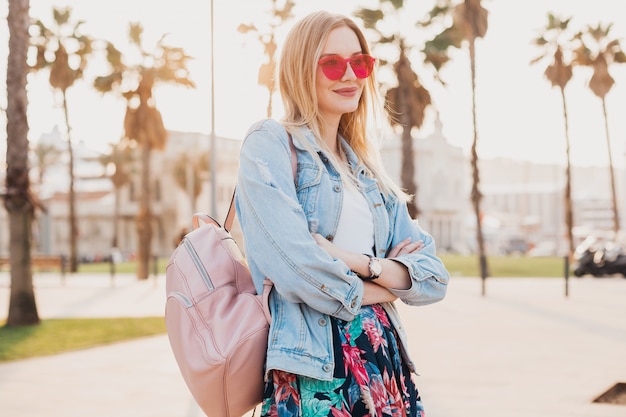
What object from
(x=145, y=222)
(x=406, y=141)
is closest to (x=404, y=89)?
(x=406, y=141)

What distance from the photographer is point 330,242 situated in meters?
2.40

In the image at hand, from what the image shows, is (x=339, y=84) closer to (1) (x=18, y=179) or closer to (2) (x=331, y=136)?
(2) (x=331, y=136)

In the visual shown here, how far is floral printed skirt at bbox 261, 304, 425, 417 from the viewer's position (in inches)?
89.6

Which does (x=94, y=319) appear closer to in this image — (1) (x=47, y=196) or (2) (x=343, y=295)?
→ (2) (x=343, y=295)

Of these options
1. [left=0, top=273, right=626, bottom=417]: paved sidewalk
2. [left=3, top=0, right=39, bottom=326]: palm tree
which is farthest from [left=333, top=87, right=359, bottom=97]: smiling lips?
[left=3, top=0, right=39, bottom=326]: palm tree

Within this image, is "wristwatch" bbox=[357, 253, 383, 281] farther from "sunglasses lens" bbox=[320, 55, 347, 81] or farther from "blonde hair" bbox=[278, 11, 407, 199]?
"sunglasses lens" bbox=[320, 55, 347, 81]

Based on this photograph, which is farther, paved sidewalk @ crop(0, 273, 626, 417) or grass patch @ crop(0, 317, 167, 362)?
grass patch @ crop(0, 317, 167, 362)

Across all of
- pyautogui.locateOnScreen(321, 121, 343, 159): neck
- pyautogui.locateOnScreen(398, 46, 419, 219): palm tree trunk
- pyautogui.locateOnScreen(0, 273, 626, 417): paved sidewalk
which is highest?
pyautogui.locateOnScreen(398, 46, 419, 219): palm tree trunk

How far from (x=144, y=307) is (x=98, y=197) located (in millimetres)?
71265

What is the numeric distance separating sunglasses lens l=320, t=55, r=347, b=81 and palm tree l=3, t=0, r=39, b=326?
34.9 feet

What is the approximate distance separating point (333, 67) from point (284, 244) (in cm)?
57

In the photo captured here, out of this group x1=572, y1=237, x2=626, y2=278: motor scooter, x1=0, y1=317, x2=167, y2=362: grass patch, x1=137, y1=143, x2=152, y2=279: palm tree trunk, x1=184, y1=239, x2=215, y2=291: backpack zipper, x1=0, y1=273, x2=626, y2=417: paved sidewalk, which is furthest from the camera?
x1=137, y1=143, x2=152, y2=279: palm tree trunk

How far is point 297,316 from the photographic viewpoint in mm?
2311

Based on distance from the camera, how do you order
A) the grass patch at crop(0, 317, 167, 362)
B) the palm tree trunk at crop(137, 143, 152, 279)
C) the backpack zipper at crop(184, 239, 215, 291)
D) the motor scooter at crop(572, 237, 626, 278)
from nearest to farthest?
the backpack zipper at crop(184, 239, 215, 291) → the grass patch at crop(0, 317, 167, 362) → the motor scooter at crop(572, 237, 626, 278) → the palm tree trunk at crop(137, 143, 152, 279)
